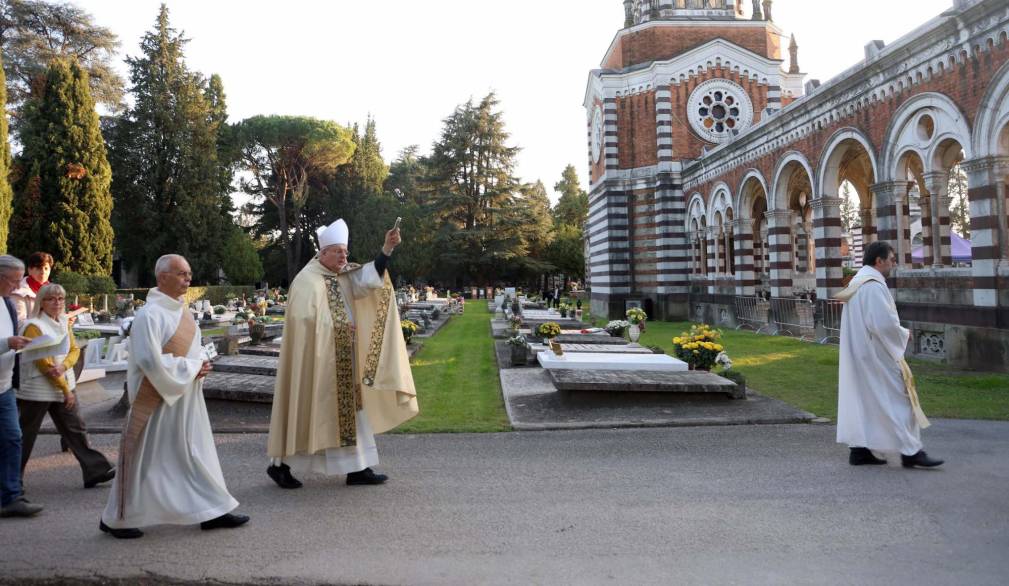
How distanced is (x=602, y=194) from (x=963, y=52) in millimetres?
18570

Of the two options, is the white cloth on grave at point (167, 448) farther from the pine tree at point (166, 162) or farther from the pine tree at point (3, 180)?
the pine tree at point (166, 162)

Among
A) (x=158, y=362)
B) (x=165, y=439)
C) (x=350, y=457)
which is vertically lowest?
(x=350, y=457)

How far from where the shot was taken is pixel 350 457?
226 inches

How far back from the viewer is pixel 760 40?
29578mm

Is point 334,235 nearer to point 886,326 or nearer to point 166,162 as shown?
point 886,326

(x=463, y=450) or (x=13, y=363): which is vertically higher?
(x=13, y=363)

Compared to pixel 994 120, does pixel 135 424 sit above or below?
below

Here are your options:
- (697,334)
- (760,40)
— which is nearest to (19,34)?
(760,40)

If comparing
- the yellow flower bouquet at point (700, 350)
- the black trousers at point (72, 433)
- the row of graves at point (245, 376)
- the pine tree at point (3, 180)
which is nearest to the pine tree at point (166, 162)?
the pine tree at point (3, 180)

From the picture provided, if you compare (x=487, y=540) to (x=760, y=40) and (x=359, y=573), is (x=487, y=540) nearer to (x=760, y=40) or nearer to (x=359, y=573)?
(x=359, y=573)

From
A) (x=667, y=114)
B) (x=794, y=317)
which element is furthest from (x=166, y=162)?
(x=794, y=317)

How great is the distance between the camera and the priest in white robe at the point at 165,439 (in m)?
4.52

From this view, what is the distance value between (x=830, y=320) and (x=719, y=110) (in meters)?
14.6

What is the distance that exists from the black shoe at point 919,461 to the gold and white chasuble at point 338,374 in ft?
13.5
